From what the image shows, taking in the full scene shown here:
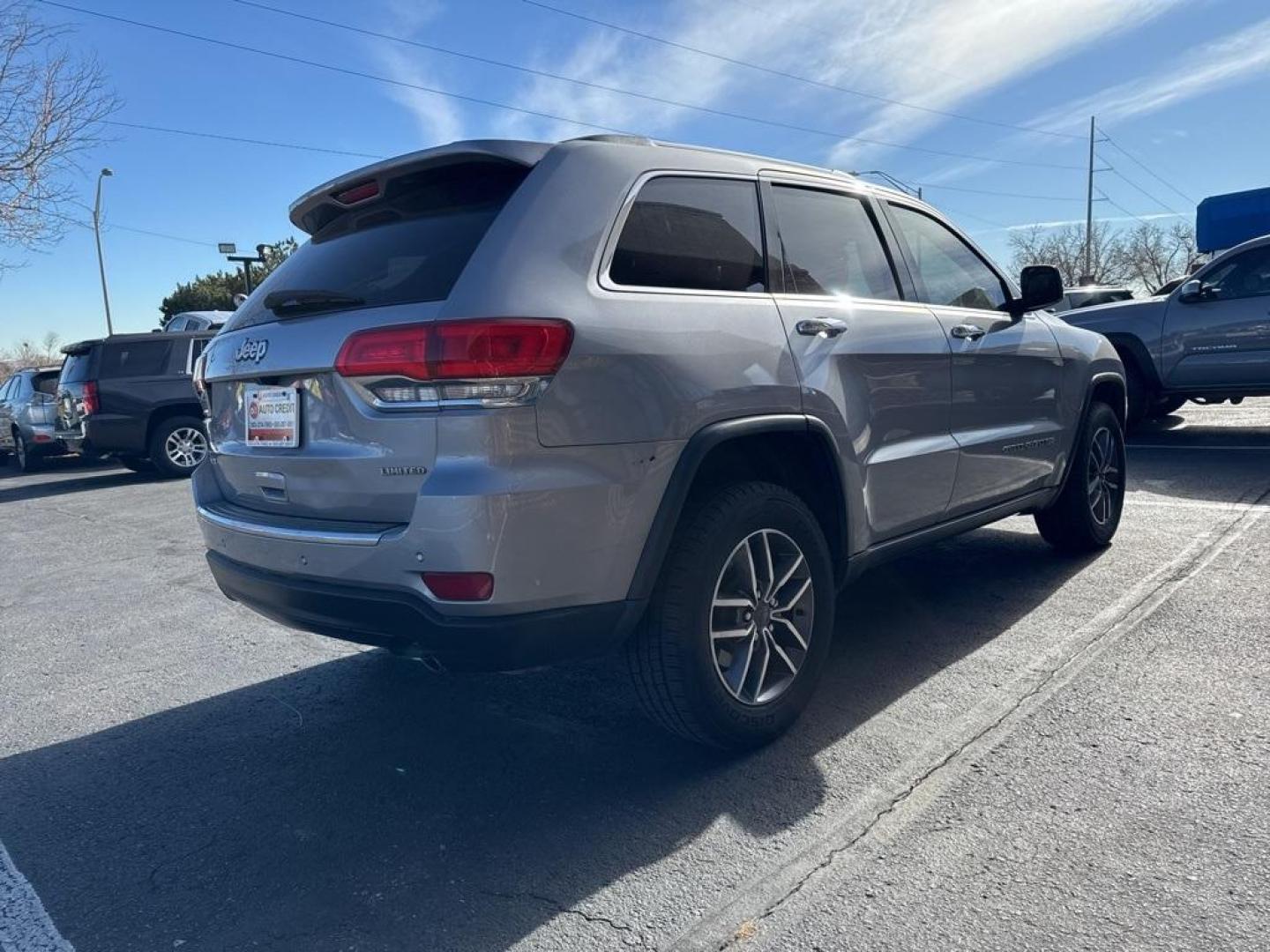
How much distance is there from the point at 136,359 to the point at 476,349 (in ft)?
36.1

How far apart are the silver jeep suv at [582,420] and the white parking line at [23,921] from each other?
941mm

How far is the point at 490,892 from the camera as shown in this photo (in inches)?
91.2

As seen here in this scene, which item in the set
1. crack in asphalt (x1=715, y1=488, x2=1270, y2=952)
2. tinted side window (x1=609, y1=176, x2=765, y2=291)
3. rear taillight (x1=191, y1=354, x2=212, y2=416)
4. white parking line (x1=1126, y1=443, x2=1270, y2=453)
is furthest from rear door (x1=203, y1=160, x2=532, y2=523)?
white parking line (x1=1126, y1=443, x2=1270, y2=453)

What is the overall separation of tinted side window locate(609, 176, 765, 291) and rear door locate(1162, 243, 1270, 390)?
777 cm

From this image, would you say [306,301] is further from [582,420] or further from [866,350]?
[866,350]

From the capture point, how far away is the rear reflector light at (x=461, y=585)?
2355 millimetres

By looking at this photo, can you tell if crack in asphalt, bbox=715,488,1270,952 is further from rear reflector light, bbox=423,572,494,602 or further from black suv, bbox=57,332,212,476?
black suv, bbox=57,332,212,476

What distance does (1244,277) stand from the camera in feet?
29.3

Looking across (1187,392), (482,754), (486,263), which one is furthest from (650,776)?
(1187,392)

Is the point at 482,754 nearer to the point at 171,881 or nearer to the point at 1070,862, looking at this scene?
the point at 171,881

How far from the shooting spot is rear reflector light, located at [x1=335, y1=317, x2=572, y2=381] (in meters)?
2.35

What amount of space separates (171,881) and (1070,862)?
2.31 m

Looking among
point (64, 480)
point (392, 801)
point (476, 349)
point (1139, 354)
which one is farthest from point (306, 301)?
point (64, 480)

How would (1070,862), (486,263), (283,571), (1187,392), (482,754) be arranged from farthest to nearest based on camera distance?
(1187,392) < (482,754) < (283,571) < (486,263) < (1070,862)
